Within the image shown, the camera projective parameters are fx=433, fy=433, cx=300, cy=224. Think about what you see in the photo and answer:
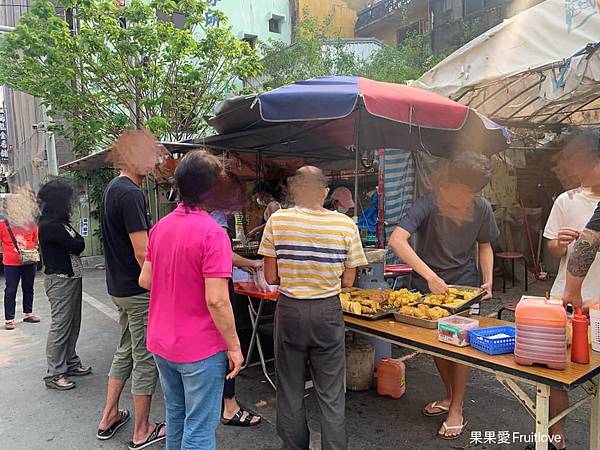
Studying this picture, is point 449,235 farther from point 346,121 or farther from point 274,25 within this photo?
point 274,25

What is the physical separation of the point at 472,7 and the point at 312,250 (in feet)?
51.9

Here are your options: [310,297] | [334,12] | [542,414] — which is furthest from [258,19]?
Result: [542,414]

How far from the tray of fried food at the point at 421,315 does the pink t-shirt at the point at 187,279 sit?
4.10 feet

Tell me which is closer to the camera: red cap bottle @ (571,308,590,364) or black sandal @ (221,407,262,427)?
red cap bottle @ (571,308,590,364)

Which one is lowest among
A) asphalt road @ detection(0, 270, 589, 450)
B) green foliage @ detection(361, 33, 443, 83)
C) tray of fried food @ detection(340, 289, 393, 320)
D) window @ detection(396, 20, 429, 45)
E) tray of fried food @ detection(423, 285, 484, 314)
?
asphalt road @ detection(0, 270, 589, 450)

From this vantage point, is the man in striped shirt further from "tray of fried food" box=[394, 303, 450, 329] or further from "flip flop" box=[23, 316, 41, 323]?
"flip flop" box=[23, 316, 41, 323]

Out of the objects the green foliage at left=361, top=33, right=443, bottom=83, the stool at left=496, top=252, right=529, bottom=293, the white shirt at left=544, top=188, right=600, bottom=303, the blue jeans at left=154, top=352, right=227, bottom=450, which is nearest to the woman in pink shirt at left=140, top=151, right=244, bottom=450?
the blue jeans at left=154, top=352, right=227, bottom=450

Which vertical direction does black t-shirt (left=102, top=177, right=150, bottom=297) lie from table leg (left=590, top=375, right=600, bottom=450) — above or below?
above

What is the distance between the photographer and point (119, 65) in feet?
28.0

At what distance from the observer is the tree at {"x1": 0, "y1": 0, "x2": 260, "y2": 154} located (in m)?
8.11

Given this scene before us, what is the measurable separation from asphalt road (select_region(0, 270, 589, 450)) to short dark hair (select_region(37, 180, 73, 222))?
1.64m

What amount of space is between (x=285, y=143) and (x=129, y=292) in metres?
3.72

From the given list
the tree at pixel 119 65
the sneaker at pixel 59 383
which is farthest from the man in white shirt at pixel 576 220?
the tree at pixel 119 65

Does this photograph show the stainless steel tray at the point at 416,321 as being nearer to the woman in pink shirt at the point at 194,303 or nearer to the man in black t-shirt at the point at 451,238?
the man in black t-shirt at the point at 451,238
